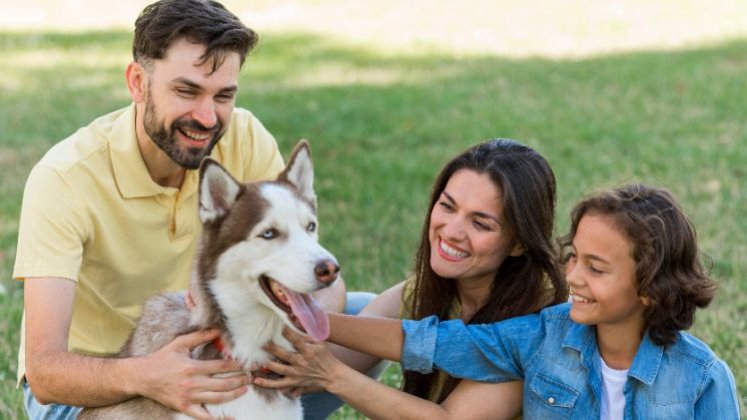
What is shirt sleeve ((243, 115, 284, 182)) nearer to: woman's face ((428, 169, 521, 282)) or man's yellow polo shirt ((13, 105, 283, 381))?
man's yellow polo shirt ((13, 105, 283, 381))

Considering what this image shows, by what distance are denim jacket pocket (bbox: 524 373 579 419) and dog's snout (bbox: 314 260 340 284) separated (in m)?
0.95

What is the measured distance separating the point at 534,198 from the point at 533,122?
6.01m

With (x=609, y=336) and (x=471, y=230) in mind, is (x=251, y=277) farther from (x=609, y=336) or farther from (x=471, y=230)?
(x=609, y=336)

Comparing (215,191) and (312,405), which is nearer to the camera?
(215,191)

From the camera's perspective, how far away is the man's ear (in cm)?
430

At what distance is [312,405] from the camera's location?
4.64 m

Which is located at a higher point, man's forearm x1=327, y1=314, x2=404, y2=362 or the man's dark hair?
the man's dark hair

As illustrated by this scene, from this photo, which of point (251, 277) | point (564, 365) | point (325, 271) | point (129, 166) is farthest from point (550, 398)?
point (129, 166)

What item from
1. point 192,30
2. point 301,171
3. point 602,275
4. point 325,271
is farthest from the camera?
point 192,30

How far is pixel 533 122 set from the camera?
9.94m

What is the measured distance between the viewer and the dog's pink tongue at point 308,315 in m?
3.54

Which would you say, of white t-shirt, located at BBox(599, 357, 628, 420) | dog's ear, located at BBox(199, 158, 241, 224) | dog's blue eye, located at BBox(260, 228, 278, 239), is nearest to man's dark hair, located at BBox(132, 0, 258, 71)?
dog's ear, located at BBox(199, 158, 241, 224)

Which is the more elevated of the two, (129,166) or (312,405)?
(129,166)

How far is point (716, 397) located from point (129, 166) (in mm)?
2299
